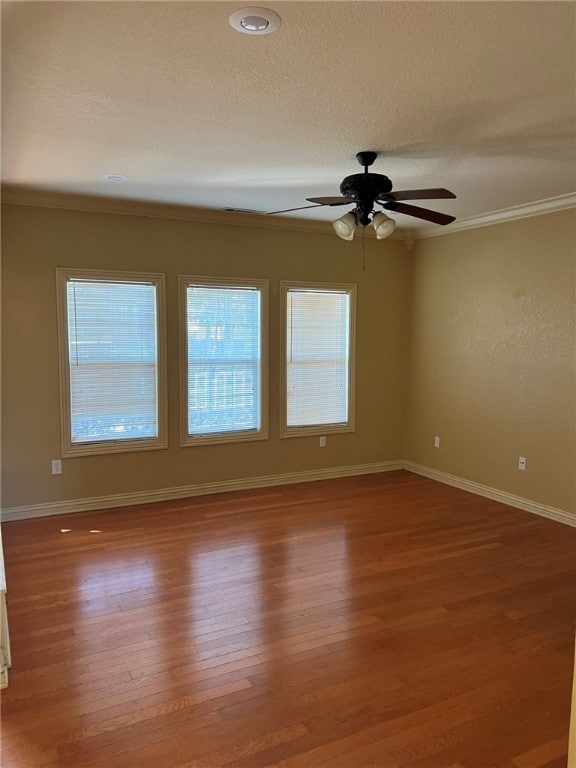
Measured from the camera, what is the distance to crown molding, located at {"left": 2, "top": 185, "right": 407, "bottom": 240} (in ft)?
14.1

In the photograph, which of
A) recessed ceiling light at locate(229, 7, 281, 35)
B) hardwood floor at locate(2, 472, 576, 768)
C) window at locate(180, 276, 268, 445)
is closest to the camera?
recessed ceiling light at locate(229, 7, 281, 35)

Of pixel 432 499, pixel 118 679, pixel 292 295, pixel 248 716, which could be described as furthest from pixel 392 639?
pixel 292 295

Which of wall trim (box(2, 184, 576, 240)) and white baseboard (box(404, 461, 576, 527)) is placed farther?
white baseboard (box(404, 461, 576, 527))

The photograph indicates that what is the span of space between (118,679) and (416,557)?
2146 millimetres

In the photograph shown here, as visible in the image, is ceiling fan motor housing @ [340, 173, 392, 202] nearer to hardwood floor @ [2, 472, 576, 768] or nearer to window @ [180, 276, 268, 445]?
window @ [180, 276, 268, 445]

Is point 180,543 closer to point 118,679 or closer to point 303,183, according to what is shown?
point 118,679

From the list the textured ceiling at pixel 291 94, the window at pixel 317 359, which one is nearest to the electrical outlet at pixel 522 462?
the window at pixel 317 359

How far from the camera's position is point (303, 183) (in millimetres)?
4031

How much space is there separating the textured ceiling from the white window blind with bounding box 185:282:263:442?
1332mm

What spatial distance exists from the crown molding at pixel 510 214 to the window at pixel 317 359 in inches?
42.4

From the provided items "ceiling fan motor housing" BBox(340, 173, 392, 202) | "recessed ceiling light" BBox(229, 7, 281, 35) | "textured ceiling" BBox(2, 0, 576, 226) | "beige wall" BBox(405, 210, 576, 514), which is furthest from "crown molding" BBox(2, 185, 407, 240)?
"recessed ceiling light" BBox(229, 7, 281, 35)

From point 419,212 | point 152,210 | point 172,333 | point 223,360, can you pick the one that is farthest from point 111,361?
point 419,212

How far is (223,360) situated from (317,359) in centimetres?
104

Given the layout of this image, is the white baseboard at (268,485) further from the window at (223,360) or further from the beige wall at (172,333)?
the window at (223,360)
